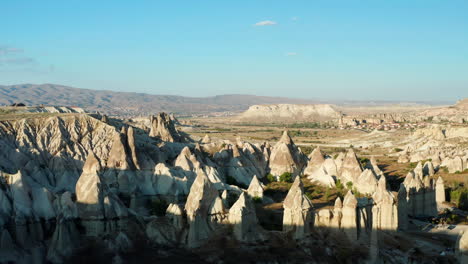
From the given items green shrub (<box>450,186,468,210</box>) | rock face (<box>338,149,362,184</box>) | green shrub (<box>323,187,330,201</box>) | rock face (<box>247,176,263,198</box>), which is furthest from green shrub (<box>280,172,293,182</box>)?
green shrub (<box>450,186,468,210</box>)

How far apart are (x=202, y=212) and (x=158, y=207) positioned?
9244mm

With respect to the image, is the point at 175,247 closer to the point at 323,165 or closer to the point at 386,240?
the point at 386,240

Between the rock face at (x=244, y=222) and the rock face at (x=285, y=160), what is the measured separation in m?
27.9

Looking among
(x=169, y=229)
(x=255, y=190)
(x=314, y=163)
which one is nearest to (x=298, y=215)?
(x=169, y=229)

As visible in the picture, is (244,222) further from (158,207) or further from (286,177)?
(286,177)

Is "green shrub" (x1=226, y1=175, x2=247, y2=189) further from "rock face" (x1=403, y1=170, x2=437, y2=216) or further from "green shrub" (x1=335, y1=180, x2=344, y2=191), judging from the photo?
"rock face" (x1=403, y1=170, x2=437, y2=216)

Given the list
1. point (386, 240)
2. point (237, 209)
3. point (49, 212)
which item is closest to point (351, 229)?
point (386, 240)

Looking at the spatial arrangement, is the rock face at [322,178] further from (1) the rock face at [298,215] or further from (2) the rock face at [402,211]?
(1) the rock face at [298,215]

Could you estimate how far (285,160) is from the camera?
191 ft

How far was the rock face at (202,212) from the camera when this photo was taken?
2845 centimetres

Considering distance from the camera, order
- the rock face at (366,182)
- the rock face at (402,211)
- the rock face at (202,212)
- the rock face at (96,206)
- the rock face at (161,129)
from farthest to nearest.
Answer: the rock face at (161,129) → the rock face at (366,182) → the rock face at (402,211) → the rock face at (202,212) → the rock face at (96,206)

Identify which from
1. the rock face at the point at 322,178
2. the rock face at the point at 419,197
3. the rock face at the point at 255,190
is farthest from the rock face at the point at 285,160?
the rock face at the point at 419,197

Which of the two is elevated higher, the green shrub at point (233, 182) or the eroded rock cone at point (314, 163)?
the eroded rock cone at point (314, 163)

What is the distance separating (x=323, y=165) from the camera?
5575 centimetres
